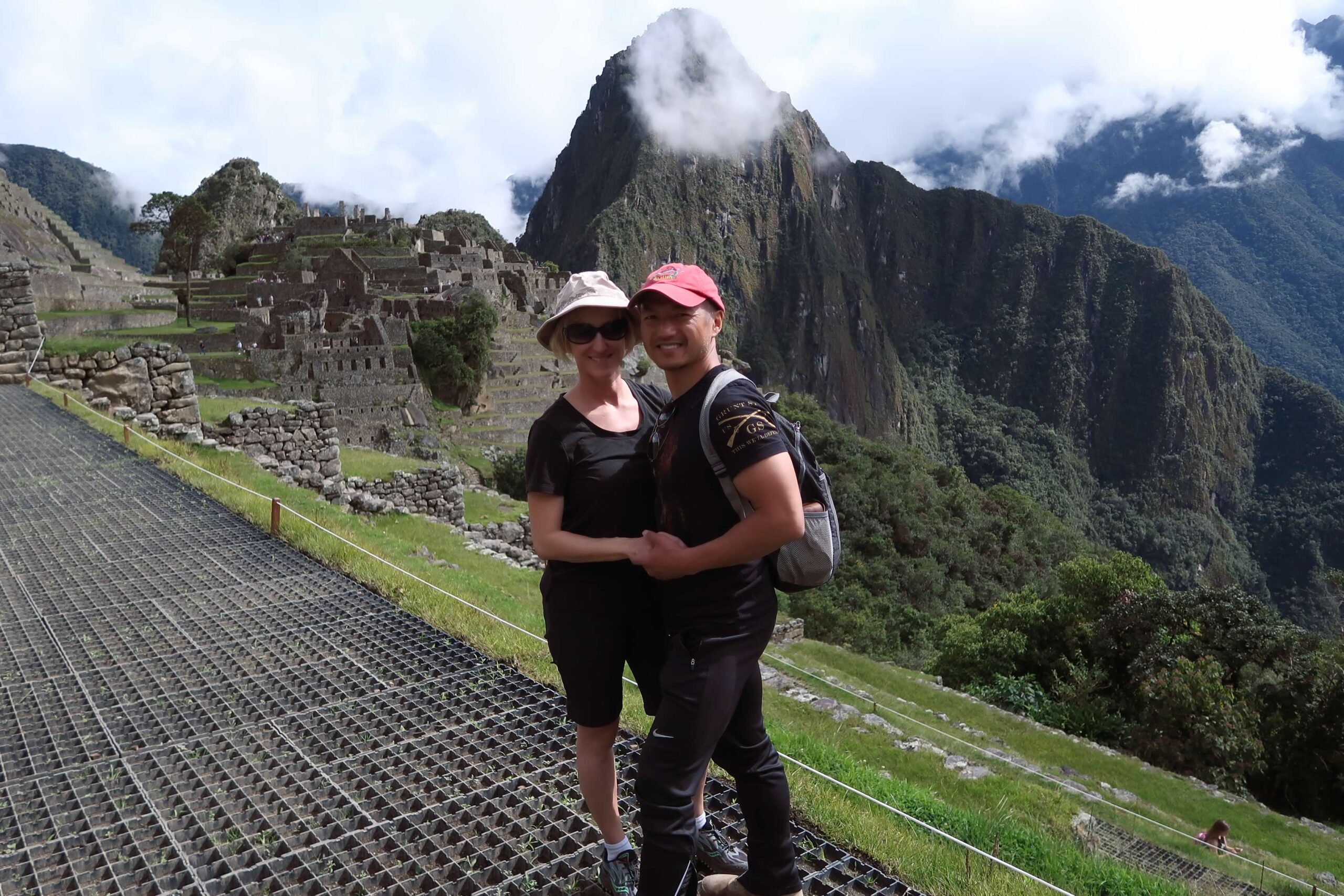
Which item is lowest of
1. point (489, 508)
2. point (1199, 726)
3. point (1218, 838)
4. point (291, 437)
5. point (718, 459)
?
point (1199, 726)

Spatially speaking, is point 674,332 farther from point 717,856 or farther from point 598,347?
point 717,856

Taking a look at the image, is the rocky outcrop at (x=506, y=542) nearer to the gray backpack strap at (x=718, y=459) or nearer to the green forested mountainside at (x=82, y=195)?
the gray backpack strap at (x=718, y=459)

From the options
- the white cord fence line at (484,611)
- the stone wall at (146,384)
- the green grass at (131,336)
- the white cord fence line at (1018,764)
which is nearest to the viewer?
the white cord fence line at (484,611)

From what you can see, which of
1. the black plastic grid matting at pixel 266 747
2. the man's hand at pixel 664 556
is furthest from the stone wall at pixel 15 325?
the man's hand at pixel 664 556

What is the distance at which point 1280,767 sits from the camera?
15.0 meters

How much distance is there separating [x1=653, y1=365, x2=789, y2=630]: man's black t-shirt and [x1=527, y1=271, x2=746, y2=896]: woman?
0.65 feet

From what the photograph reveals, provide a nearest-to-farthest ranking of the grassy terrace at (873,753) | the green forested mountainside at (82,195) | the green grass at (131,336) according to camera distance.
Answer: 1. the grassy terrace at (873,753)
2. the green grass at (131,336)
3. the green forested mountainside at (82,195)

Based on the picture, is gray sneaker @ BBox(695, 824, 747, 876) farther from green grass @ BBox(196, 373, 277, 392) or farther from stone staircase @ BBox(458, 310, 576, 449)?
stone staircase @ BBox(458, 310, 576, 449)

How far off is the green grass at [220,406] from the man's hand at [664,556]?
13.5 m

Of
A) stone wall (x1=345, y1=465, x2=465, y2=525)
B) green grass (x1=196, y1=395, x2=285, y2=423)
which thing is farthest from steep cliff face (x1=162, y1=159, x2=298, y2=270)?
stone wall (x1=345, y1=465, x2=465, y2=525)

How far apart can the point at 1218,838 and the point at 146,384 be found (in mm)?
16154

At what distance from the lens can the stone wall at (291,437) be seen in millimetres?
12258

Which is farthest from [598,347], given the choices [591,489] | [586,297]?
[591,489]

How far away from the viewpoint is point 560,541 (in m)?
2.58
